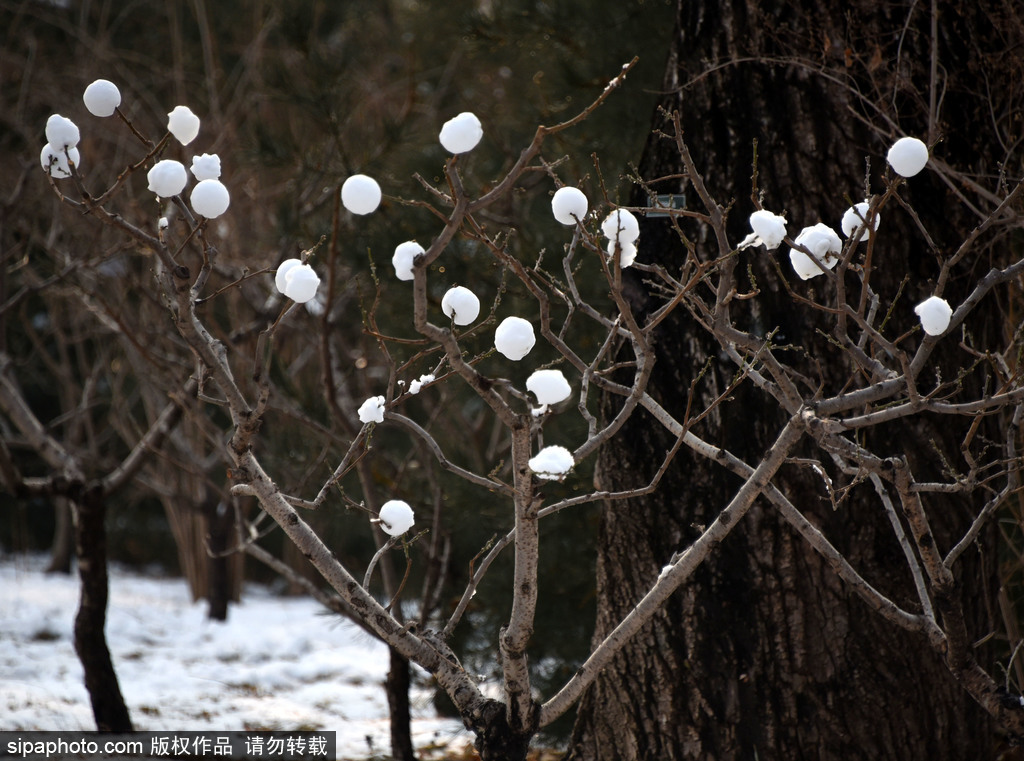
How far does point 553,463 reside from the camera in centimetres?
124

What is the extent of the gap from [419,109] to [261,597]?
465 centimetres

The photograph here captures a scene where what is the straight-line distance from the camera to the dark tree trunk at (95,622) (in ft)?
9.42

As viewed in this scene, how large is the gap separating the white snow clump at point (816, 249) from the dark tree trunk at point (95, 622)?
8.27 ft

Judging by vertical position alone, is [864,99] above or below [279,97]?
below

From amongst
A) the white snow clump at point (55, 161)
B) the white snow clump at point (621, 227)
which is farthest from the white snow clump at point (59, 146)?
the white snow clump at point (621, 227)

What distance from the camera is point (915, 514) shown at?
1537 millimetres

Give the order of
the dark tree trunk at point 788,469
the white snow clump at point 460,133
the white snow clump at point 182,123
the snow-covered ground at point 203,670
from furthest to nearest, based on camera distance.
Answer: the snow-covered ground at point 203,670
the dark tree trunk at point 788,469
the white snow clump at point 182,123
the white snow clump at point 460,133

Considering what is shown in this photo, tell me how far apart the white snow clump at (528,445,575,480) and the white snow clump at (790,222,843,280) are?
0.49 meters

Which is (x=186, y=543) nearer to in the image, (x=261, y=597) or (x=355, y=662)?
(x=261, y=597)

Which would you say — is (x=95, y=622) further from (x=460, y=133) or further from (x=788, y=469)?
(x=460, y=133)

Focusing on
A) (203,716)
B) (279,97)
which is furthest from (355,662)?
(279,97)

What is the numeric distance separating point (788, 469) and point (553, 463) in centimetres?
103

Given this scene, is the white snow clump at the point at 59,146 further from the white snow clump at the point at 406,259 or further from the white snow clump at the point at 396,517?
the white snow clump at the point at 396,517

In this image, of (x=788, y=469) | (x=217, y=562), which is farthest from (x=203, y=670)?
(x=788, y=469)
